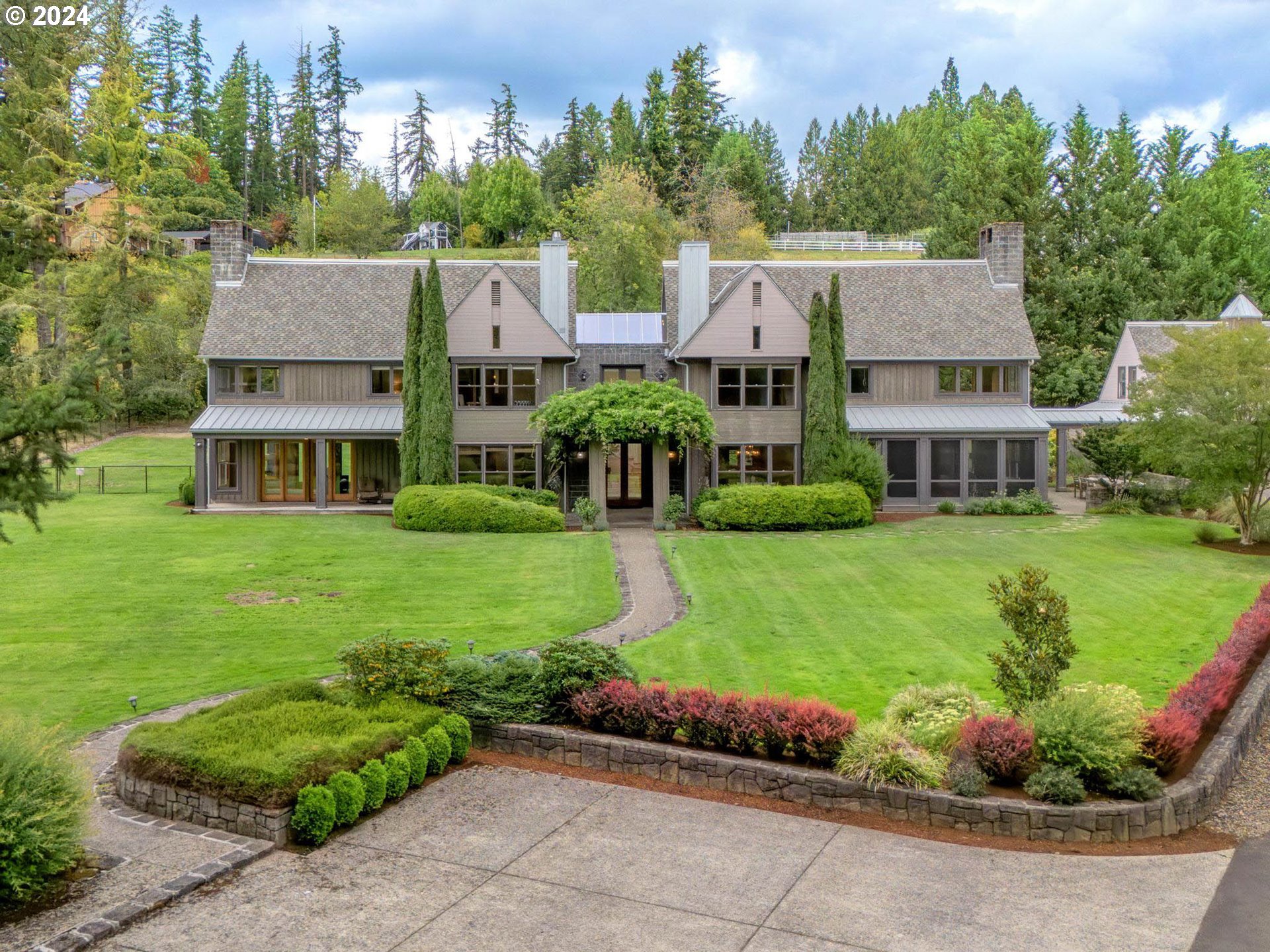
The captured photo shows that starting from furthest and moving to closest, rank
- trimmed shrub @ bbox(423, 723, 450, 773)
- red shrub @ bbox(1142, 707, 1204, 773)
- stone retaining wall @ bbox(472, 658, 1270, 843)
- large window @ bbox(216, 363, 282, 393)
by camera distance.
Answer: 1. large window @ bbox(216, 363, 282, 393)
2. trimmed shrub @ bbox(423, 723, 450, 773)
3. red shrub @ bbox(1142, 707, 1204, 773)
4. stone retaining wall @ bbox(472, 658, 1270, 843)

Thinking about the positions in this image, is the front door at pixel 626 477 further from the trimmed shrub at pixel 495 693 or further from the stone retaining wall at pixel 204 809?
the stone retaining wall at pixel 204 809

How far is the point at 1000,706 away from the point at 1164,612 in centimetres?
804

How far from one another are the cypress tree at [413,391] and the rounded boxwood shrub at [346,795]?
2323 cm

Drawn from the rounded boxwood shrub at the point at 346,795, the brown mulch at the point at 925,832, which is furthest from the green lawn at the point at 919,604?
the rounded boxwood shrub at the point at 346,795

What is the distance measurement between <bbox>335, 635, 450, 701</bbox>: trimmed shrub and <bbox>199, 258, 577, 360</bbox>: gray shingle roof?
2422 centimetres

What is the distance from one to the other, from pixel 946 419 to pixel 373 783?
2890cm

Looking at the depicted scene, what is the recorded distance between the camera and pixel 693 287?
36.3 metres

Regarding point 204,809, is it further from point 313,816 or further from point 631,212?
point 631,212

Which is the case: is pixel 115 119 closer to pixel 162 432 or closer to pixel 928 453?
pixel 162 432

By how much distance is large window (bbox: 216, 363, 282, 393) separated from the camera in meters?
35.7

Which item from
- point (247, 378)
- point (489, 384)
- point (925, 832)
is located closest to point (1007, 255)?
point (489, 384)

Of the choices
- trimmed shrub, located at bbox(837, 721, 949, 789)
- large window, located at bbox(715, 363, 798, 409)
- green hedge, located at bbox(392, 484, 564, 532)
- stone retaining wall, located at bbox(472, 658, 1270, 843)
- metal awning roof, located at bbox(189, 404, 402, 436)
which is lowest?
stone retaining wall, located at bbox(472, 658, 1270, 843)

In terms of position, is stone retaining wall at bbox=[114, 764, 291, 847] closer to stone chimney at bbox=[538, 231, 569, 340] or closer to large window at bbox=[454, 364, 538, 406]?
large window at bbox=[454, 364, 538, 406]

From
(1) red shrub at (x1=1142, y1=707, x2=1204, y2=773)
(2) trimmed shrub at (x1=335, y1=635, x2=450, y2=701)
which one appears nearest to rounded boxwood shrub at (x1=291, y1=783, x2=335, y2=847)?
(2) trimmed shrub at (x1=335, y1=635, x2=450, y2=701)
